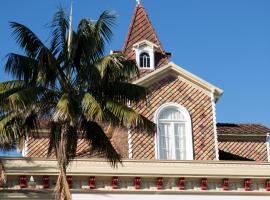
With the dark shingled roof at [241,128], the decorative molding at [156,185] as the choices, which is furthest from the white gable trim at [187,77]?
the decorative molding at [156,185]

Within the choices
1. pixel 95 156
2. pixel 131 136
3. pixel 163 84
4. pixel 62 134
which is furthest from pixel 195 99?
pixel 62 134

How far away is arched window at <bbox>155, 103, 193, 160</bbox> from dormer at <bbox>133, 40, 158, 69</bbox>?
3060mm

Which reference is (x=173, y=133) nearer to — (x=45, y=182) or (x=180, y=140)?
(x=180, y=140)

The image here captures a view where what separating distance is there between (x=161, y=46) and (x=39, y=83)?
12623mm

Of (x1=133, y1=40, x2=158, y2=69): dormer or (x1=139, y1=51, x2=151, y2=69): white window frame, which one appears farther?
(x1=139, y1=51, x2=151, y2=69): white window frame

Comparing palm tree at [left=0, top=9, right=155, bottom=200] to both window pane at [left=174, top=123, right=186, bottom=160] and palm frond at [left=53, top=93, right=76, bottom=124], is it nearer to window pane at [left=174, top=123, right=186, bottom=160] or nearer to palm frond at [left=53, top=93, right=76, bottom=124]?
palm frond at [left=53, top=93, right=76, bottom=124]

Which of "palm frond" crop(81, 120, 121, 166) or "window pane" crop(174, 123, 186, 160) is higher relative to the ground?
"window pane" crop(174, 123, 186, 160)

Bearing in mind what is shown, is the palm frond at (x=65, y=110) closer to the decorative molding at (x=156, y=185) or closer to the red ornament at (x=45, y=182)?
the red ornament at (x=45, y=182)

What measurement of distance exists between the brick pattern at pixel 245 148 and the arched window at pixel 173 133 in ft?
11.3

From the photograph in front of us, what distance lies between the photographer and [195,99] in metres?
29.4

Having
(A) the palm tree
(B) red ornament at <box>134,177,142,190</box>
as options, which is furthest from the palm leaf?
(B) red ornament at <box>134,177,142,190</box>

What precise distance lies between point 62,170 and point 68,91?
2.44 m

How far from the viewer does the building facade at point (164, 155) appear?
82.4 ft

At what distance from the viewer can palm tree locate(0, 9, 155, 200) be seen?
65.6ft
